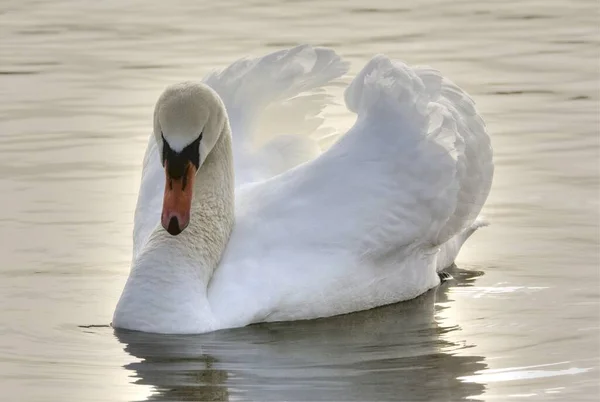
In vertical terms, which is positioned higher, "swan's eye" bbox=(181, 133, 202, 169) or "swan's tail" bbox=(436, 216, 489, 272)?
"swan's eye" bbox=(181, 133, 202, 169)

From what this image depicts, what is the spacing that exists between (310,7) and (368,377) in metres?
11.7

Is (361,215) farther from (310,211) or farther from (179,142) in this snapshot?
(179,142)

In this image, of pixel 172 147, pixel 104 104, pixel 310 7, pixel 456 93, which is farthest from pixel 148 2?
pixel 172 147

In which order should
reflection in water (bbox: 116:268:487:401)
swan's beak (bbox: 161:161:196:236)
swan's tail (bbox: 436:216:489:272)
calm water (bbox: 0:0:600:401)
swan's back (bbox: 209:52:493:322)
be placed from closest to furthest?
reflection in water (bbox: 116:268:487:401), calm water (bbox: 0:0:600:401), swan's beak (bbox: 161:161:196:236), swan's back (bbox: 209:52:493:322), swan's tail (bbox: 436:216:489:272)

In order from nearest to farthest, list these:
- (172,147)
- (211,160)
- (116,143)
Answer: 1. (172,147)
2. (211,160)
3. (116,143)

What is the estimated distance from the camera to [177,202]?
32.2ft

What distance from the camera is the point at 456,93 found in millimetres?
11562

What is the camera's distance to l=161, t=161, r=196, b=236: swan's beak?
32.0 ft

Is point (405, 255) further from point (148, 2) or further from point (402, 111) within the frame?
point (148, 2)

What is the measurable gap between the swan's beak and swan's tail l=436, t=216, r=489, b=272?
221 centimetres

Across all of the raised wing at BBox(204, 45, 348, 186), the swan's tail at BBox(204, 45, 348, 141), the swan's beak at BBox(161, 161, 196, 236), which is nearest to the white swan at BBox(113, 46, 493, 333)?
the swan's beak at BBox(161, 161, 196, 236)

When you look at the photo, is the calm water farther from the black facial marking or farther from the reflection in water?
the black facial marking

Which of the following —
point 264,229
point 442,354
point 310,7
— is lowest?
point 442,354

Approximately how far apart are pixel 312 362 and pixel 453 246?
2.54 meters
